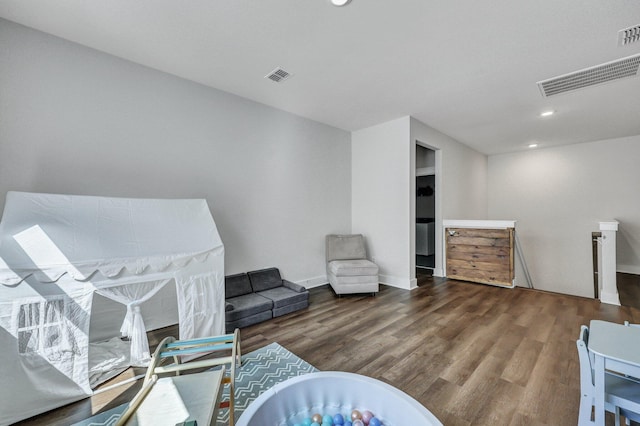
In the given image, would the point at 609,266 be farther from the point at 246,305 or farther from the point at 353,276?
the point at 246,305

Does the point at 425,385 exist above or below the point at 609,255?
below

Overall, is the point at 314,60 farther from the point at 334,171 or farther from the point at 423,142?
the point at 423,142

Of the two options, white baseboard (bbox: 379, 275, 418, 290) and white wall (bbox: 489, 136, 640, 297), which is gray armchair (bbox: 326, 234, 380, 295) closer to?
white baseboard (bbox: 379, 275, 418, 290)

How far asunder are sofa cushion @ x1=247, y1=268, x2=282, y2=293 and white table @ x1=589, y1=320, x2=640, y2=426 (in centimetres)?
328

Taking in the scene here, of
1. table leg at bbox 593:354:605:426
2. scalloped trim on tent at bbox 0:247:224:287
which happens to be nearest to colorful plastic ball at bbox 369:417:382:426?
table leg at bbox 593:354:605:426

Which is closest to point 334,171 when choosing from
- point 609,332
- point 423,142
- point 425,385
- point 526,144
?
point 423,142

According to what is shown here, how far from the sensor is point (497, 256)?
180 inches

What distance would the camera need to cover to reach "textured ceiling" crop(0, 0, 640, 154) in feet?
6.86

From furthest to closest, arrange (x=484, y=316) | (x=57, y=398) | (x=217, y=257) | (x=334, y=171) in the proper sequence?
1. (x=334, y=171)
2. (x=484, y=316)
3. (x=217, y=257)
4. (x=57, y=398)

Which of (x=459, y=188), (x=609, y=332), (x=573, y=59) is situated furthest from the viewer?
(x=459, y=188)

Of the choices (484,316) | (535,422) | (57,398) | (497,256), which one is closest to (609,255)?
(497,256)

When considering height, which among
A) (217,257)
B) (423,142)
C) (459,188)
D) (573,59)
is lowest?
(217,257)

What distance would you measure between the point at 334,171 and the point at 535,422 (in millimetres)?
4135

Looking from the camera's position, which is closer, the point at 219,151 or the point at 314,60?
the point at 314,60
